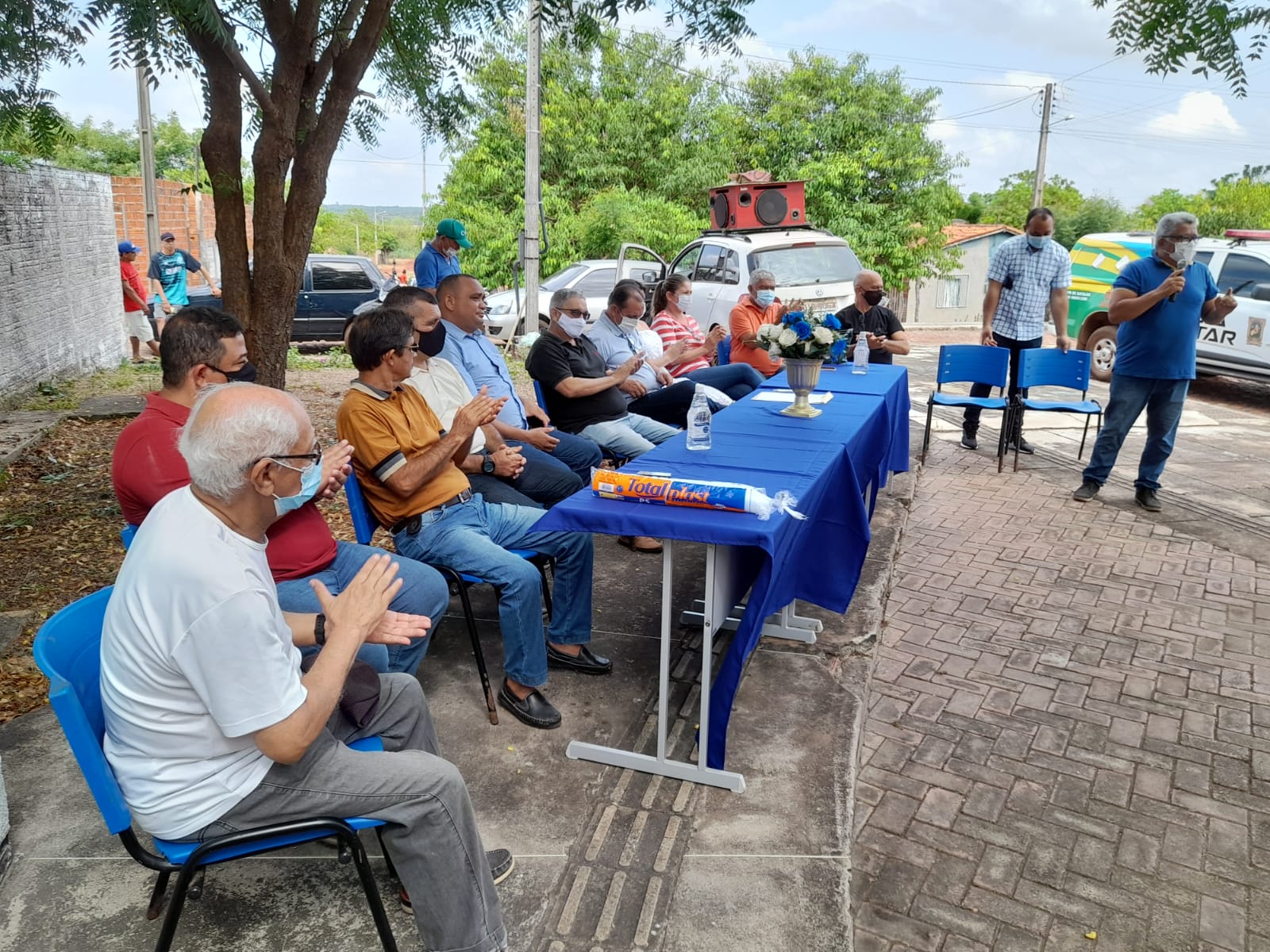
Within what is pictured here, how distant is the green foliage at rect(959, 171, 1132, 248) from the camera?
36812 mm

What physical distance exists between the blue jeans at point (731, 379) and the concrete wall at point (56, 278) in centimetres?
643

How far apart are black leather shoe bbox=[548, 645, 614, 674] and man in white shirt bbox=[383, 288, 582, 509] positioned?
662mm

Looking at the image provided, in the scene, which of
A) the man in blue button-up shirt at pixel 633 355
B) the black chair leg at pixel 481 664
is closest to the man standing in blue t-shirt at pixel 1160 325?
the man in blue button-up shirt at pixel 633 355

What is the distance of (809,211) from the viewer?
20.5 m

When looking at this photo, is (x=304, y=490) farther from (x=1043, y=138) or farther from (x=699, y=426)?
(x=1043, y=138)

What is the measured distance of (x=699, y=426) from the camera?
3992 millimetres

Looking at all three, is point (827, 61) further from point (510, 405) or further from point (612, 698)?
point (612, 698)

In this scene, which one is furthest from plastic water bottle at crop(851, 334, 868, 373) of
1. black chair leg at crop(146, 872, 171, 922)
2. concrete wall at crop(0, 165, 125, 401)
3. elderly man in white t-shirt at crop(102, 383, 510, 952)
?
concrete wall at crop(0, 165, 125, 401)

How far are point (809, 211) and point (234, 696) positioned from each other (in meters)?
20.2

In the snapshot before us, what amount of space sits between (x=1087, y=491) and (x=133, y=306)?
36.7 feet

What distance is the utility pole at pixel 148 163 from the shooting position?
1276cm

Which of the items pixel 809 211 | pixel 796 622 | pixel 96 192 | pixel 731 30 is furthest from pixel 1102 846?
pixel 809 211

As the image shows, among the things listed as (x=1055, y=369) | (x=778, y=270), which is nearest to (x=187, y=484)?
(x=1055, y=369)

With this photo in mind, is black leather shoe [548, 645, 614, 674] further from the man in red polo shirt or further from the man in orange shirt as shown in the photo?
the man in orange shirt
